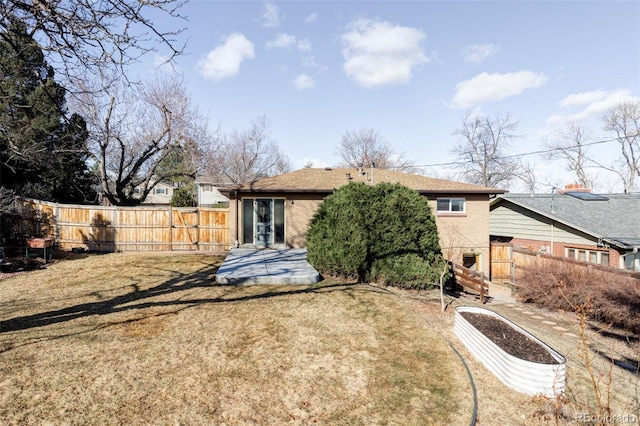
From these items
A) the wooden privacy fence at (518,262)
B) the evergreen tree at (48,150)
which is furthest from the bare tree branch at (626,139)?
Result: the evergreen tree at (48,150)

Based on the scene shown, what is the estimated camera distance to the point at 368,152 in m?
42.4

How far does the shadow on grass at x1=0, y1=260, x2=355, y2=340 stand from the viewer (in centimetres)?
600

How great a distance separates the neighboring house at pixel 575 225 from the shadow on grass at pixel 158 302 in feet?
36.9

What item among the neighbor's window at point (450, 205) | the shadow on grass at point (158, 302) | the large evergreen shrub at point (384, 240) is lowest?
the shadow on grass at point (158, 302)

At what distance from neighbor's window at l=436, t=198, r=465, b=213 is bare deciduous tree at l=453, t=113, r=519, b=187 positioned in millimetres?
25404

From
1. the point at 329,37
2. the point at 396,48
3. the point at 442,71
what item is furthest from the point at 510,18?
the point at 329,37

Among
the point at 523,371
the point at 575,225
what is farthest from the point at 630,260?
the point at 523,371

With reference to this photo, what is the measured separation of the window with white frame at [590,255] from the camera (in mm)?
12844

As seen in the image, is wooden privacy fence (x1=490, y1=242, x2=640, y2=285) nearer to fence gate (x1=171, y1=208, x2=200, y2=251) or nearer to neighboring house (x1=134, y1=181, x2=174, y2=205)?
fence gate (x1=171, y1=208, x2=200, y2=251)

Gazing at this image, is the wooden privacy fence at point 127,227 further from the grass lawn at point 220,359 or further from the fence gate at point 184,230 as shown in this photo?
the grass lawn at point 220,359

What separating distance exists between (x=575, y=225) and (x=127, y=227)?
19606 millimetres

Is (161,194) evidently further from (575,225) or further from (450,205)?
(575,225)

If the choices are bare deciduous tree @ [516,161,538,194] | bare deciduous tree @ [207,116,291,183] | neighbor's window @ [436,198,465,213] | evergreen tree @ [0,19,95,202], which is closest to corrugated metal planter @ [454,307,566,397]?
neighbor's window @ [436,198,465,213]

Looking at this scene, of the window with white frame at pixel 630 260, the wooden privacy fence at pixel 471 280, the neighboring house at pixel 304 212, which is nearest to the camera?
the wooden privacy fence at pixel 471 280
